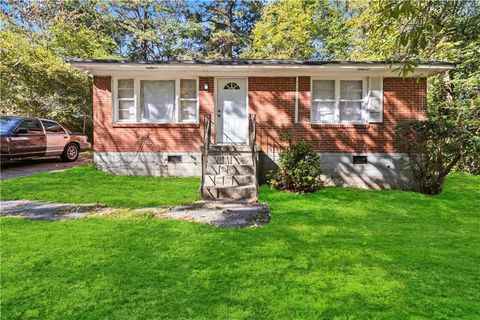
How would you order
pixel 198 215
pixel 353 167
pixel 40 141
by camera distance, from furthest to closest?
pixel 40 141 < pixel 353 167 < pixel 198 215

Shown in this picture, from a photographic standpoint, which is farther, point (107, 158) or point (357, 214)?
point (107, 158)

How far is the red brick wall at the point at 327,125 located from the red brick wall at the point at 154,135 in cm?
159

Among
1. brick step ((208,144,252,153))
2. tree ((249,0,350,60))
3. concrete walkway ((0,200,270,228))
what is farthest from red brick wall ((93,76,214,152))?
tree ((249,0,350,60))

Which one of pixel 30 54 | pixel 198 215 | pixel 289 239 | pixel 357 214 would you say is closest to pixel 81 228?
pixel 198 215

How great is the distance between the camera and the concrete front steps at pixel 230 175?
7.68 meters

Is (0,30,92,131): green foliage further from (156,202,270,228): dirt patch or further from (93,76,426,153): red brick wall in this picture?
(156,202,270,228): dirt patch

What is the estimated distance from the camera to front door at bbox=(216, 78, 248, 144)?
10.6 meters

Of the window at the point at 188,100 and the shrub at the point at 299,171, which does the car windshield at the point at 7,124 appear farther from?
the shrub at the point at 299,171

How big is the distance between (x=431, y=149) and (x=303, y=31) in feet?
51.2

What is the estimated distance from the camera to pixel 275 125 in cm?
1035

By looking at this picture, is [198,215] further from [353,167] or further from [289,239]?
[353,167]

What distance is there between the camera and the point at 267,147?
10.4 meters

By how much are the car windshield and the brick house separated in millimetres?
2520

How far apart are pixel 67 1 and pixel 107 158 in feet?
48.7
